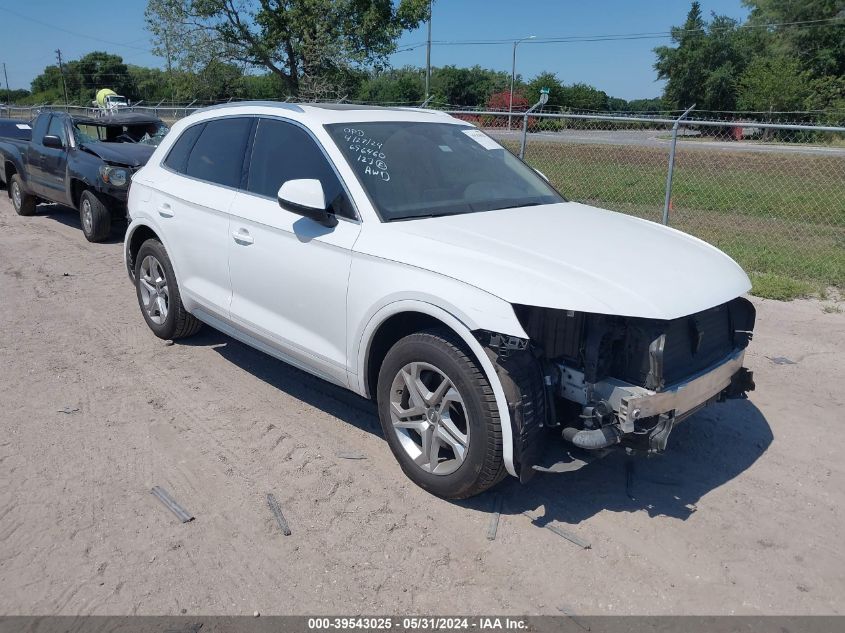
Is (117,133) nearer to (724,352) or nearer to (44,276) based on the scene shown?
(44,276)

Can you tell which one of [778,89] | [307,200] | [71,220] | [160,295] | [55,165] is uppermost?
[778,89]

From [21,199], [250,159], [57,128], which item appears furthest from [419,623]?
[21,199]

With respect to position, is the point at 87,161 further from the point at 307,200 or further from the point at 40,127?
the point at 307,200

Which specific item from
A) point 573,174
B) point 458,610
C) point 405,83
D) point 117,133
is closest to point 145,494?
point 458,610

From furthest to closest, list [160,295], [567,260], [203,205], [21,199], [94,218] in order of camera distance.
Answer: [21,199] → [94,218] → [160,295] → [203,205] → [567,260]

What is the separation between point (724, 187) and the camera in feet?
51.9

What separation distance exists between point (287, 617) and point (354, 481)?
106 cm

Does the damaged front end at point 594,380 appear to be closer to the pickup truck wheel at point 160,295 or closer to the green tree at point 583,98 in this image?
the pickup truck wheel at point 160,295

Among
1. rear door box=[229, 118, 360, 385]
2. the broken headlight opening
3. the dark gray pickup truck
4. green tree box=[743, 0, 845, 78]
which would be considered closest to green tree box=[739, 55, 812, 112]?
green tree box=[743, 0, 845, 78]

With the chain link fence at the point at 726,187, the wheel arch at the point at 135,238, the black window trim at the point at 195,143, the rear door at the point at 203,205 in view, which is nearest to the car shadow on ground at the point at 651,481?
the rear door at the point at 203,205

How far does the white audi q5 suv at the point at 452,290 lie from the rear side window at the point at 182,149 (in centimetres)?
31

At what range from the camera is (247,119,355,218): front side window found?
4.09 metres

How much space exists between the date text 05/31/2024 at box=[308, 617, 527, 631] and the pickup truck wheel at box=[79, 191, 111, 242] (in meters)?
8.49

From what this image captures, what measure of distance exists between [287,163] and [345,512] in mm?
2164
